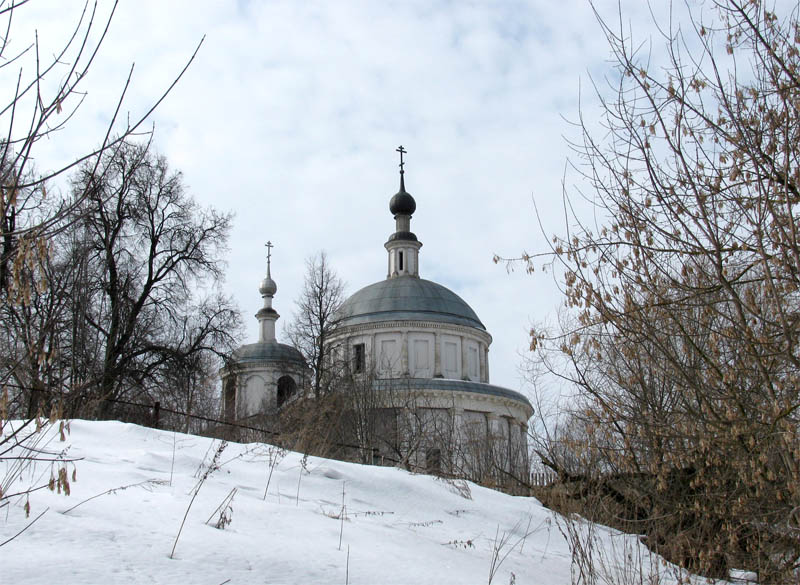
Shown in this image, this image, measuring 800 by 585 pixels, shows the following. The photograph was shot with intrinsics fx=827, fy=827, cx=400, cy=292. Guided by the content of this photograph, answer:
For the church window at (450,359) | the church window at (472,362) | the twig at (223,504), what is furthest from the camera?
the church window at (472,362)

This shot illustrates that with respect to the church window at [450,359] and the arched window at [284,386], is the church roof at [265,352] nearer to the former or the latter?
the arched window at [284,386]

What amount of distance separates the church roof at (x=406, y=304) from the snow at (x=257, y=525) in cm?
3153

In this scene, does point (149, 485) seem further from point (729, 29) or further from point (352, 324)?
point (352, 324)

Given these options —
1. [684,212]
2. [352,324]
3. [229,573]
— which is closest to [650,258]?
[684,212]

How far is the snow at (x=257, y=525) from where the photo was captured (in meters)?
4.71

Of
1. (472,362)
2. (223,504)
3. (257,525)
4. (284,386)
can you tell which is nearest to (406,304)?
(472,362)

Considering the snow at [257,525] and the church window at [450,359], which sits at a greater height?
the church window at [450,359]

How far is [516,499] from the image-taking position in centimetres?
1066

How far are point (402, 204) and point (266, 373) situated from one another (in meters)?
12.1

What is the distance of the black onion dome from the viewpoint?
4634cm

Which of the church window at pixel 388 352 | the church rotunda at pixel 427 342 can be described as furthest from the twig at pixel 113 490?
the church window at pixel 388 352

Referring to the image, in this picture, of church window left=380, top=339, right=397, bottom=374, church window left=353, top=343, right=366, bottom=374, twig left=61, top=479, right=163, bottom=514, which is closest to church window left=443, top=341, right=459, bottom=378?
church window left=380, top=339, right=397, bottom=374

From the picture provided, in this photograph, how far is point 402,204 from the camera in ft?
152

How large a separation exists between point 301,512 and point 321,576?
1838 mm
